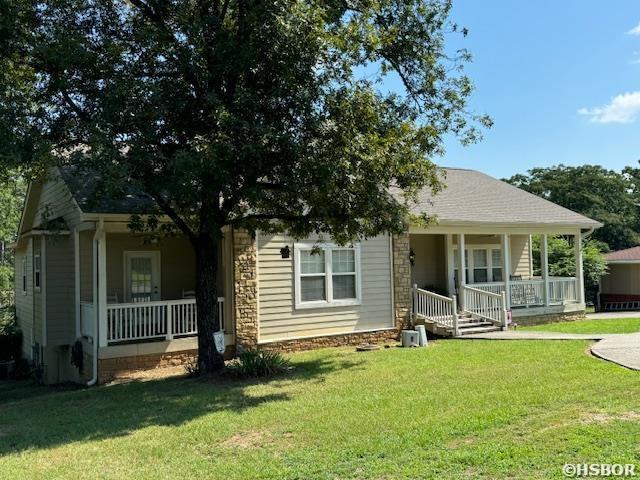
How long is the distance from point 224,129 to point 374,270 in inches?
307

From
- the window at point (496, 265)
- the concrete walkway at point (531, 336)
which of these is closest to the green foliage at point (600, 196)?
the window at point (496, 265)

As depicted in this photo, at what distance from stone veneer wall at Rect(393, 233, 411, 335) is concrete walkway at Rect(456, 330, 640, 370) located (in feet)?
5.28

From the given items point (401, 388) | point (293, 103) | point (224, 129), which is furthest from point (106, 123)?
point (401, 388)

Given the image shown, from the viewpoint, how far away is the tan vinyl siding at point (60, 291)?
14.0m

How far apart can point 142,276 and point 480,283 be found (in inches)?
423

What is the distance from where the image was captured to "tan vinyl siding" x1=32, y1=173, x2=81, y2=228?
43.1ft

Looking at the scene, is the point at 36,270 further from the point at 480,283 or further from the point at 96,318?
the point at 480,283

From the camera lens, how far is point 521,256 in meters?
21.2

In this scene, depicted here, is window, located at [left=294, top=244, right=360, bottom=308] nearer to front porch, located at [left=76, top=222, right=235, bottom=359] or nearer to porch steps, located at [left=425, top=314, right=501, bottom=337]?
front porch, located at [left=76, top=222, right=235, bottom=359]

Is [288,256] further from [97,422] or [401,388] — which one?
[97,422]

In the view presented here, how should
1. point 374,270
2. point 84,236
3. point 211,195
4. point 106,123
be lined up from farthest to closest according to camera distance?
1. point 374,270
2. point 84,236
3. point 211,195
4. point 106,123

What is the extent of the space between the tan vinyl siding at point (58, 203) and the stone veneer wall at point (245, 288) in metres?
3.49

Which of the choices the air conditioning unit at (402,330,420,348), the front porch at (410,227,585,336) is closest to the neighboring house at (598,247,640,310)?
the front porch at (410,227,585,336)

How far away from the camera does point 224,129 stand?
8.55m
